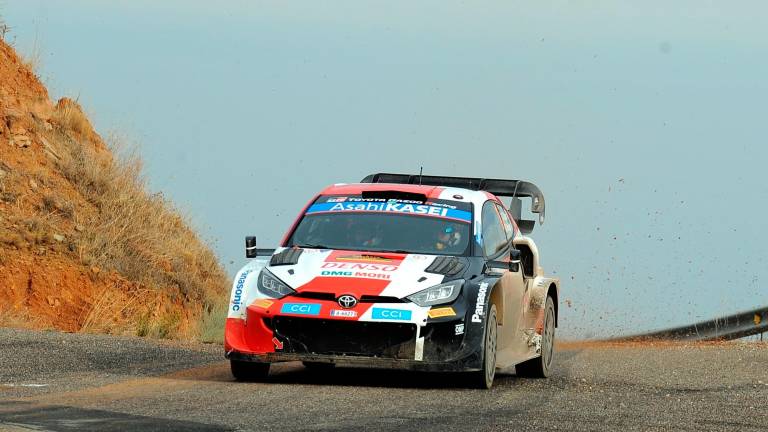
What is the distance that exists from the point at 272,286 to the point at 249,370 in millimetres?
764

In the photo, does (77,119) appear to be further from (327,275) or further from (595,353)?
(327,275)

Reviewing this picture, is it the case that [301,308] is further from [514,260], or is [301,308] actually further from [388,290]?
[514,260]

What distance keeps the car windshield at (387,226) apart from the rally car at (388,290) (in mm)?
11

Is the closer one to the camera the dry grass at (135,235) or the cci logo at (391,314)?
the cci logo at (391,314)

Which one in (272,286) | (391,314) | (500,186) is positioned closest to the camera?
(391,314)

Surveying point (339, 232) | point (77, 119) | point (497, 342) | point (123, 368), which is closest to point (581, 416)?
point (497, 342)

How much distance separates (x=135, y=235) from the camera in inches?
940

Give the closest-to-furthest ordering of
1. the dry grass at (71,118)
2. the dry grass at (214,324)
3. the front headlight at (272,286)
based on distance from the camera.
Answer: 1. the front headlight at (272,286)
2. the dry grass at (214,324)
3. the dry grass at (71,118)

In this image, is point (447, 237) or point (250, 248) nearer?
point (250, 248)

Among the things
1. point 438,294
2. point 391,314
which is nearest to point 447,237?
point 438,294

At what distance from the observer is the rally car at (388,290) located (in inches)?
441

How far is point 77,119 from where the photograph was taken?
26.6m

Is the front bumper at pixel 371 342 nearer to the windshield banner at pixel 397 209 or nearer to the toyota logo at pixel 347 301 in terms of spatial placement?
the toyota logo at pixel 347 301

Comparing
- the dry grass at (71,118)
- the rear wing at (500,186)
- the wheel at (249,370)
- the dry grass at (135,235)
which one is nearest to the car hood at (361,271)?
the wheel at (249,370)
